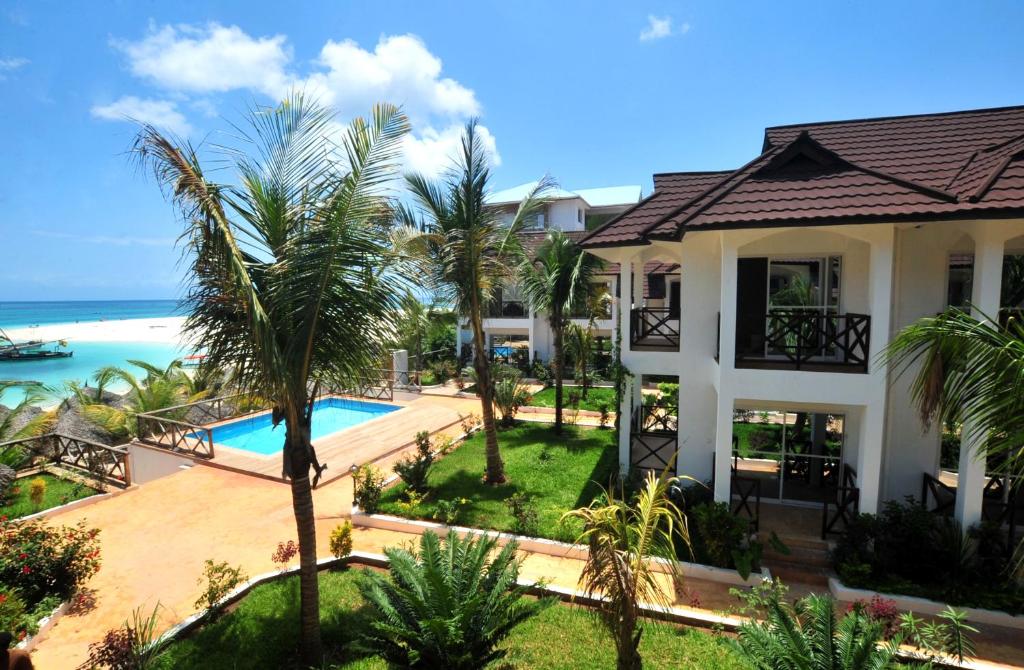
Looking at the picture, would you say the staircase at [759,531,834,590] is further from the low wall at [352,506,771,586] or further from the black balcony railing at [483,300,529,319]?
the black balcony railing at [483,300,529,319]

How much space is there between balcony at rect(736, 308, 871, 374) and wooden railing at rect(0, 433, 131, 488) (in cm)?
1442

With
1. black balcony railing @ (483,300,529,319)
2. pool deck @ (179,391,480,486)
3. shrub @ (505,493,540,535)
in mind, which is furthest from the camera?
black balcony railing @ (483,300,529,319)

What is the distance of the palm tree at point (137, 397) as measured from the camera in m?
15.5

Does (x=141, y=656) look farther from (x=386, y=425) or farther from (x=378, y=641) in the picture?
(x=386, y=425)

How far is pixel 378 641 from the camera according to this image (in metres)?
4.90

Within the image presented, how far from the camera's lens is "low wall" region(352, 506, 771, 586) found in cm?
713

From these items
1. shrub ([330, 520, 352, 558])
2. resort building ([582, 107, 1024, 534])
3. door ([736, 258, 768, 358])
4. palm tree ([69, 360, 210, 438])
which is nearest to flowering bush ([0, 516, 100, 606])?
shrub ([330, 520, 352, 558])

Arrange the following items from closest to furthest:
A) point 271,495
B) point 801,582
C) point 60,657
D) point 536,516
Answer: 1. point 60,657
2. point 801,582
3. point 536,516
4. point 271,495

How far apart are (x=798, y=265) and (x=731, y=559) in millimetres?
6845

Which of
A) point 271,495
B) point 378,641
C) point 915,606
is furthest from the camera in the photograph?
point 271,495

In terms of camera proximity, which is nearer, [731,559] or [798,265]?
[731,559]

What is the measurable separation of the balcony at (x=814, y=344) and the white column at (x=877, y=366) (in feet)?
0.78

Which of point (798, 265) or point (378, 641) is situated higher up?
point (798, 265)

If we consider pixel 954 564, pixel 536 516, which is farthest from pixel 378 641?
pixel 954 564
